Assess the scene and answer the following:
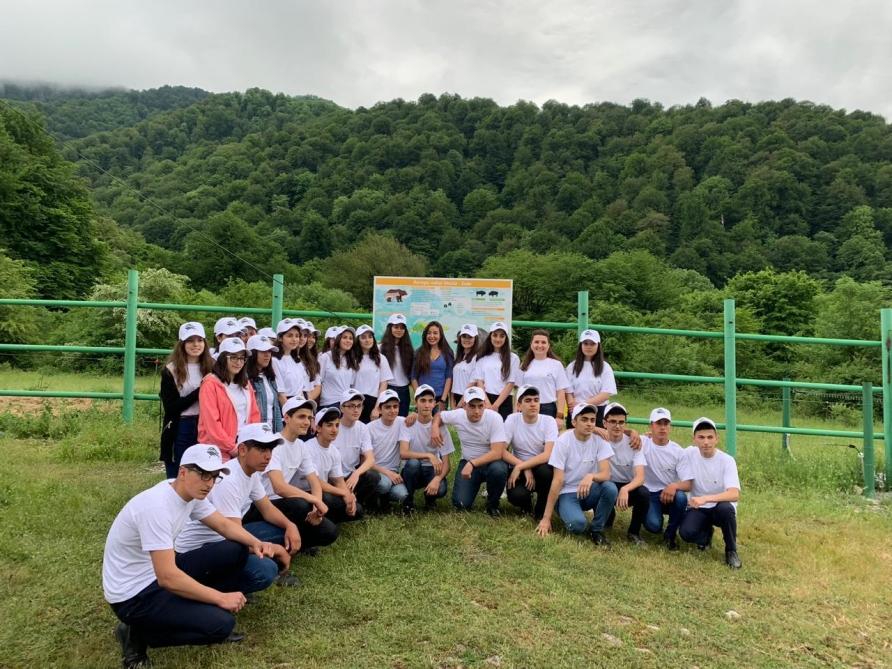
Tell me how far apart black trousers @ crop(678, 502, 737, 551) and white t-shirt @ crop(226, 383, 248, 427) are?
3.01 metres

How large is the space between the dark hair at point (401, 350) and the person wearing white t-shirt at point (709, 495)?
2.39 metres

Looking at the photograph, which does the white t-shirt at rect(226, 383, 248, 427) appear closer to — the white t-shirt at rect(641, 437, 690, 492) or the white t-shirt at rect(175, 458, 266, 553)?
the white t-shirt at rect(175, 458, 266, 553)

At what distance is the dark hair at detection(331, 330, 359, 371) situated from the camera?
222 inches

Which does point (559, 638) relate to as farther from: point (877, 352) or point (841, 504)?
point (877, 352)

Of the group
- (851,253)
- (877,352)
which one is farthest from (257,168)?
(851,253)

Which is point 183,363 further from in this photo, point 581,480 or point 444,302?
point 444,302

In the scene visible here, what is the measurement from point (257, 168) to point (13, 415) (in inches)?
1230

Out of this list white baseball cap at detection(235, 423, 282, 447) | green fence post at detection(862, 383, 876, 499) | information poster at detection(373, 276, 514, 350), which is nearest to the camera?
white baseball cap at detection(235, 423, 282, 447)

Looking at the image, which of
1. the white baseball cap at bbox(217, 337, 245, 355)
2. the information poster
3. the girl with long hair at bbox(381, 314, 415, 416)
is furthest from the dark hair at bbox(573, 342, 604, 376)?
the white baseball cap at bbox(217, 337, 245, 355)

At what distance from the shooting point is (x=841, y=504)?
234 inches

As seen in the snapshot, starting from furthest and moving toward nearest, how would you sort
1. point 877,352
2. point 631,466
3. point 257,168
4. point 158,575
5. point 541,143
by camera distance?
1. point 541,143
2. point 257,168
3. point 877,352
4. point 631,466
5. point 158,575

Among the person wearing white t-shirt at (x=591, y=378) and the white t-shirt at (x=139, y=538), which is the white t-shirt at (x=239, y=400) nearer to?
the white t-shirt at (x=139, y=538)

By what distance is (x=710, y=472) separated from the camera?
466cm

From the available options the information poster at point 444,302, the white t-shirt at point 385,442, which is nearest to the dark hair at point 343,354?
the white t-shirt at point 385,442
